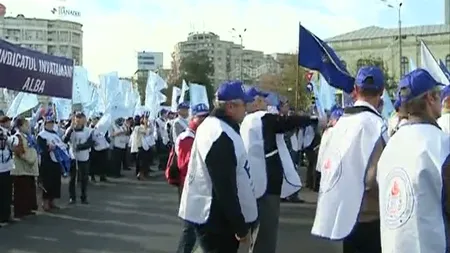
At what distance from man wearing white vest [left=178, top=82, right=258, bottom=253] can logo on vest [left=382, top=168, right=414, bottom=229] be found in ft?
5.01

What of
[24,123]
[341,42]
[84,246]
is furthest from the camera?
[341,42]

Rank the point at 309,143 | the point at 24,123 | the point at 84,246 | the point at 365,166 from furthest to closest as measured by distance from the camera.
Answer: the point at 309,143, the point at 24,123, the point at 84,246, the point at 365,166

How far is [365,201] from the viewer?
491 cm

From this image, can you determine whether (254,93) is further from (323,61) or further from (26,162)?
(26,162)

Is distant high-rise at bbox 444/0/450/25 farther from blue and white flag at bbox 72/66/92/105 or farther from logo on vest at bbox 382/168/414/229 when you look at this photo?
logo on vest at bbox 382/168/414/229

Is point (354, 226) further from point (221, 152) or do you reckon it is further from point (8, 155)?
point (8, 155)

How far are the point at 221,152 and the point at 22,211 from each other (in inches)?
355

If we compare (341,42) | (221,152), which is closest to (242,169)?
(221,152)

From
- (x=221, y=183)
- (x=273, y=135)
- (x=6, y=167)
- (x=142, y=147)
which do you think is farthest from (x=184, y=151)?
(x=142, y=147)

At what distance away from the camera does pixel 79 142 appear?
15492mm

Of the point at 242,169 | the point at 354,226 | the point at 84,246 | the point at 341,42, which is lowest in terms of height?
the point at 84,246

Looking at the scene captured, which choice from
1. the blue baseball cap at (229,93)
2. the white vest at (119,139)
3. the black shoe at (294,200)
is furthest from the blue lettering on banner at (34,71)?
the white vest at (119,139)

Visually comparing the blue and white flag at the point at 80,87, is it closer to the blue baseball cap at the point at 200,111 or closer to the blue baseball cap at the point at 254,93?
the blue baseball cap at the point at 200,111

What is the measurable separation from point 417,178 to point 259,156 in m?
3.23
